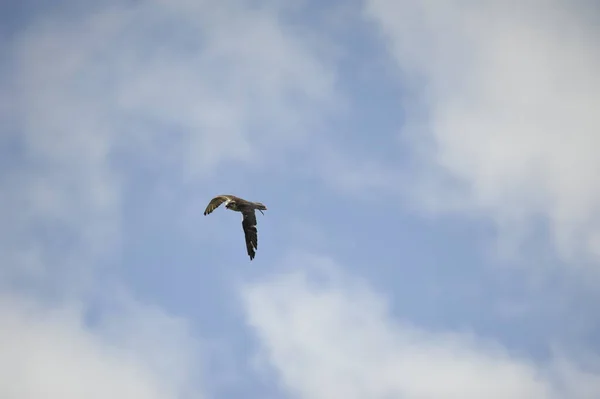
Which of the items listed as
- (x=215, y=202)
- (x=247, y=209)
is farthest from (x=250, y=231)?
(x=215, y=202)

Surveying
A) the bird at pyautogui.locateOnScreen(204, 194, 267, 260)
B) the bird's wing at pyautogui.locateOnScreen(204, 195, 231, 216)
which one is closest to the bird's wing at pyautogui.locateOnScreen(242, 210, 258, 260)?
the bird at pyautogui.locateOnScreen(204, 194, 267, 260)

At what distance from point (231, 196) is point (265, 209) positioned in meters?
3.91

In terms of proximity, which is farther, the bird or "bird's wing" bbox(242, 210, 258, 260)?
"bird's wing" bbox(242, 210, 258, 260)

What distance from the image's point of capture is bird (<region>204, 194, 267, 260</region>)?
5828 centimetres

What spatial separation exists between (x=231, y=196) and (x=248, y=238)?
5.08 m

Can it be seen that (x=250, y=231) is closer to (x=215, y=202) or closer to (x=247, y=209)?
(x=247, y=209)

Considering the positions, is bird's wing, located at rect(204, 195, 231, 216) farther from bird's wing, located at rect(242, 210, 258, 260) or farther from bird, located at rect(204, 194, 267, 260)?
bird's wing, located at rect(242, 210, 258, 260)

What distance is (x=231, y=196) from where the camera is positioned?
5884cm

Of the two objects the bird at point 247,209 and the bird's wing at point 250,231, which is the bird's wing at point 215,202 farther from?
the bird's wing at point 250,231

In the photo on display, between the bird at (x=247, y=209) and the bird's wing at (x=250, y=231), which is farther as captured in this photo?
the bird's wing at (x=250, y=231)

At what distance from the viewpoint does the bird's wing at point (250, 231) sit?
199 feet

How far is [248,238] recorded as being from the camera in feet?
201

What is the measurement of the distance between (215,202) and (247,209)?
3.74 m

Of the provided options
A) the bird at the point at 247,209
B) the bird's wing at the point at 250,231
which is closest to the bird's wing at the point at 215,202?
the bird at the point at 247,209
